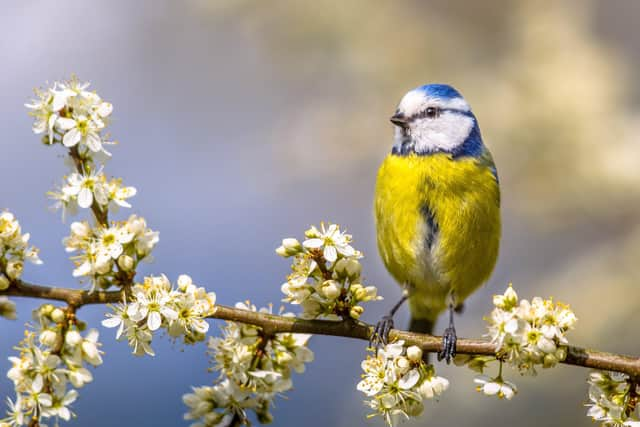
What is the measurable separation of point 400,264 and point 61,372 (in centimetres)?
152

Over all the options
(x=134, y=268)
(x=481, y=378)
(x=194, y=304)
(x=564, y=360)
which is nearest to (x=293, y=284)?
(x=194, y=304)

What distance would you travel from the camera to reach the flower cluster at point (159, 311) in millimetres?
1940

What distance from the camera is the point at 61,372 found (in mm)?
1939

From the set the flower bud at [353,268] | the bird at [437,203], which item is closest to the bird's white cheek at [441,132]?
the bird at [437,203]

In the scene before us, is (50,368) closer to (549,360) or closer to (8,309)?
(8,309)

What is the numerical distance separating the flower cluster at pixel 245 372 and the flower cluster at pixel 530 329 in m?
0.67

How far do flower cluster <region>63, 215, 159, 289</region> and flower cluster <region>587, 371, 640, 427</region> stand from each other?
50.2 inches

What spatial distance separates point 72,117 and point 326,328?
90cm

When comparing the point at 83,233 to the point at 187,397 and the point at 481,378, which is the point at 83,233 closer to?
the point at 187,397

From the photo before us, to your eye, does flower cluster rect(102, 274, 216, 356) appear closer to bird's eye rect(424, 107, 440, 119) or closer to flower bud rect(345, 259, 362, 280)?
flower bud rect(345, 259, 362, 280)

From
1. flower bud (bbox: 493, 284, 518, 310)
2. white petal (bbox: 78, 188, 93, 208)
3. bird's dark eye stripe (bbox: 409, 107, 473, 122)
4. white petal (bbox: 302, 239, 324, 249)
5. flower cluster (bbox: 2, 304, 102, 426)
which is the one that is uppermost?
bird's dark eye stripe (bbox: 409, 107, 473, 122)

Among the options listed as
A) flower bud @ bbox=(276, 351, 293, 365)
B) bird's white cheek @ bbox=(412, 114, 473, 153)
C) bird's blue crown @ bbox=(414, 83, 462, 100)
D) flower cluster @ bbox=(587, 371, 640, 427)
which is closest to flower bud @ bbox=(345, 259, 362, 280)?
flower bud @ bbox=(276, 351, 293, 365)

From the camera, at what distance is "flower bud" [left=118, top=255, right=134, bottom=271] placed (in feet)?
6.51

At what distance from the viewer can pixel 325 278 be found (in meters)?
2.18
